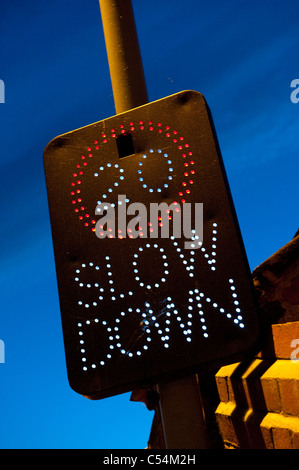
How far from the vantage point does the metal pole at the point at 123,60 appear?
5.44 ft

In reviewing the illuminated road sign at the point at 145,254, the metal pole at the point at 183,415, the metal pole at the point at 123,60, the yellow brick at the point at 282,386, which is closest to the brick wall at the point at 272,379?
the yellow brick at the point at 282,386

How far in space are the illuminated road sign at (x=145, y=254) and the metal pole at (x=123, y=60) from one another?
0.23 metres

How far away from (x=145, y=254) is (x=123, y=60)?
0.83 m

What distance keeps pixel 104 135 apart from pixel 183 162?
31 centimetres

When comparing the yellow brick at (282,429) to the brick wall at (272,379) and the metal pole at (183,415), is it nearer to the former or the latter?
the brick wall at (272,379)

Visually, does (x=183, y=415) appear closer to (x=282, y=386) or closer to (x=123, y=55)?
(x=282, y=386)

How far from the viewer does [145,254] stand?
130cm

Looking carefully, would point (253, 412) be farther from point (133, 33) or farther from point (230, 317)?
point (133, 33)

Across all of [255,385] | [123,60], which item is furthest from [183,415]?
[123,60]

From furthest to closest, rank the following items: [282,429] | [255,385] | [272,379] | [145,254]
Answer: [255,385]
[272,379]
[282,429]
[145,254]

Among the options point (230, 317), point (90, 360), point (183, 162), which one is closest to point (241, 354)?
point (230, 317)

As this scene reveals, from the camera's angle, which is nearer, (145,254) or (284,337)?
(145,254)

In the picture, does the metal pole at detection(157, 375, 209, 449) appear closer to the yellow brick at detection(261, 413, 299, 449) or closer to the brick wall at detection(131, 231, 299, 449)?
the brick wall at detection(131, 231, 299, 449)

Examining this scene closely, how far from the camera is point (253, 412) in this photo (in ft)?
5.79
